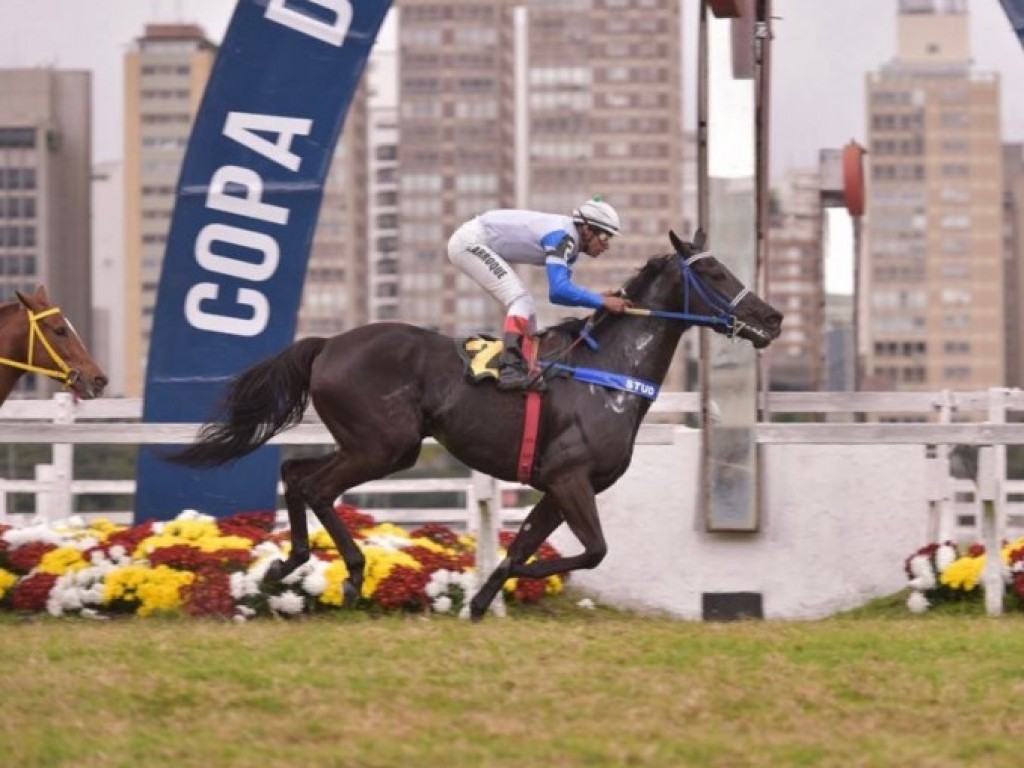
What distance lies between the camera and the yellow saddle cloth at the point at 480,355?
11039 mm

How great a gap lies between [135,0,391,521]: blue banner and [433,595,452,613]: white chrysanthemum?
332 cm

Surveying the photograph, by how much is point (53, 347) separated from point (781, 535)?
462 cm

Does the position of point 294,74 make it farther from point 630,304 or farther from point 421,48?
point 421,48

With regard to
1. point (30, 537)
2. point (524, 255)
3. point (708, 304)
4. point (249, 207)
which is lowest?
point (30, 537)

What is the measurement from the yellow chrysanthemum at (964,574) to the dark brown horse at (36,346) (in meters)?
5.15

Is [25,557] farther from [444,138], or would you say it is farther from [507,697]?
[444,138]

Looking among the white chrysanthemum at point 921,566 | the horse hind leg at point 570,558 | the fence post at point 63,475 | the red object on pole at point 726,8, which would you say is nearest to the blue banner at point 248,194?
the fence post at point 63,475

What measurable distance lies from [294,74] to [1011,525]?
8.44 meters

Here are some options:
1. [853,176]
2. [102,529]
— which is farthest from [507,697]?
[853,176]

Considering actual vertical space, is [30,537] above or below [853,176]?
below

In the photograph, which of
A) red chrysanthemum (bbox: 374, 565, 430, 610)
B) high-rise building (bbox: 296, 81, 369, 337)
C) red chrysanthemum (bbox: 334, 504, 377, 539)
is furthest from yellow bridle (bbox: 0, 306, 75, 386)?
high-rise building (bbox: 296, 81, 369, 337)

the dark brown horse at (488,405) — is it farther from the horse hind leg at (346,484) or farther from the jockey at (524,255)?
the jockey at (524,255)

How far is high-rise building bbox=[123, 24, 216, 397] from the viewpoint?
194 meters

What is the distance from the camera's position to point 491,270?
11.3 m
